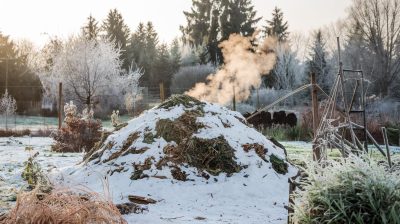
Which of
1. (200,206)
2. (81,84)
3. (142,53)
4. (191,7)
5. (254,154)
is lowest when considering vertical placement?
(200,206)

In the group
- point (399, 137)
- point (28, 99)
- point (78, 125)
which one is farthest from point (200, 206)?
point (28, 99)

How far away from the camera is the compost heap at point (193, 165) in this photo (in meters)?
5.75

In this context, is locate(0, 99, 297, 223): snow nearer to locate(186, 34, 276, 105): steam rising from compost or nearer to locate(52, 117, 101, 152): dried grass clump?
locate(52, 117, 101, 152): dried grass clump

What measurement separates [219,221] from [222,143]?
7.49 ft

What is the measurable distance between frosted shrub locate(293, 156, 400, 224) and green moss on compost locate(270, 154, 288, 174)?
4678 mm

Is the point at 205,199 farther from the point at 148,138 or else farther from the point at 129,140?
the point at 129,140

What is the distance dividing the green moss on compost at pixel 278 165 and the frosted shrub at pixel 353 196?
15.3 feet

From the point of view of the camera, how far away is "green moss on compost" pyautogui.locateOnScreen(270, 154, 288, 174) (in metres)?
7.02

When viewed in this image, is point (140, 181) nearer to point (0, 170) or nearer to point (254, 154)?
point (254, 154)

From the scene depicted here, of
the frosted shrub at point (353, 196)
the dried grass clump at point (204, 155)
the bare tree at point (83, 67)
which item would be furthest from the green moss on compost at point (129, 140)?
the bare tree at point (83, 67)

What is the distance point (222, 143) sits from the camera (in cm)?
700

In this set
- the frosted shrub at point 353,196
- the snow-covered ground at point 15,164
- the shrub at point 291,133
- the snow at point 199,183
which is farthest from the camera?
the shrub at point 291,133

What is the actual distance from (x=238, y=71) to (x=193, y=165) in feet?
70.6

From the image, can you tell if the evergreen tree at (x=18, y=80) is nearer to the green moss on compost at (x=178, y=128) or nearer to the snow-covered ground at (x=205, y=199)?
the snow-covered ground at (x=205, y=199)
